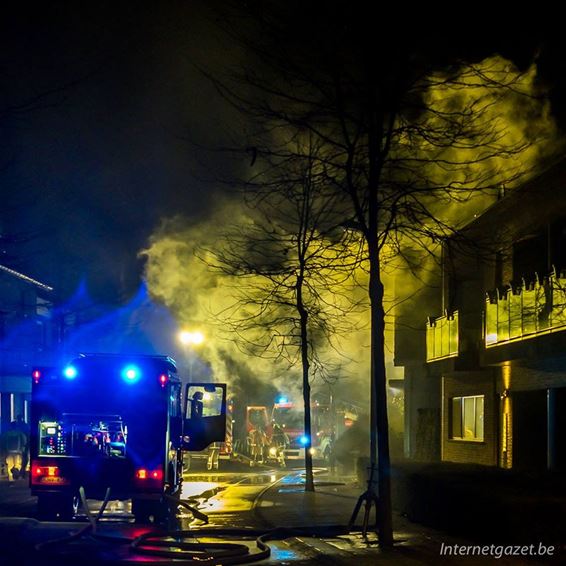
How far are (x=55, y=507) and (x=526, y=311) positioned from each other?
8.99 meters

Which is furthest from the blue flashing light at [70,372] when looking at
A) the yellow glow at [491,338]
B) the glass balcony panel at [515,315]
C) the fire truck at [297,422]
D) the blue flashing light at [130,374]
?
the fire truck at [297,422]

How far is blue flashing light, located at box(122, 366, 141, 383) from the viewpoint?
1489 cm

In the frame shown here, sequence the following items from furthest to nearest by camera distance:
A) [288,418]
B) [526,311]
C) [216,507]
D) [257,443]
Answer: [288,418] < [257,443] < [216,507] < [526,311]

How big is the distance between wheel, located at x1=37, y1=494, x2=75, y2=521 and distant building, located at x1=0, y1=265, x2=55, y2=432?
18353mm

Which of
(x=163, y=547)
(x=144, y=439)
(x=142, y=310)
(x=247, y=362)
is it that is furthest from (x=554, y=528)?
(x=142, y=310)

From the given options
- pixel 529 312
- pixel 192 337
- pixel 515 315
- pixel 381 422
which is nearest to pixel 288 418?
pixel 192 337

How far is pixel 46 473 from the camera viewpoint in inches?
579

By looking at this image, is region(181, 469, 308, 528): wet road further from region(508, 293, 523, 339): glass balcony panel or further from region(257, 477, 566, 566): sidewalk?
region(508, 293, 523, 339): glass balcony panel

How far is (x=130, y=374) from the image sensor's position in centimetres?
1490

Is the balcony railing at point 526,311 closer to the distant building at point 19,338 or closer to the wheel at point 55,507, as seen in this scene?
the wheel at point 55,507

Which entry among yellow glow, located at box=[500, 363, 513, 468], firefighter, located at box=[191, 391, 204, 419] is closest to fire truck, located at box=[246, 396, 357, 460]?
yellow glow, located at box=[500, 363, 513, 468]

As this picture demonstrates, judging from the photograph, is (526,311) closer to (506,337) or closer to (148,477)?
(506,337)

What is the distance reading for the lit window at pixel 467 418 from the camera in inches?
883

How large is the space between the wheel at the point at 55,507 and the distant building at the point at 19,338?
18.4 meters
